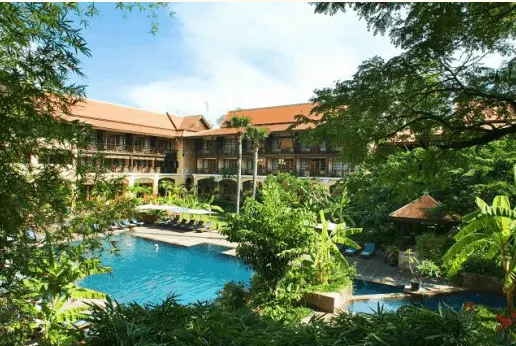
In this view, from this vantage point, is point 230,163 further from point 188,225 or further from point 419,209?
point 419,209

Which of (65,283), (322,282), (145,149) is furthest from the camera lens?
(145,149)

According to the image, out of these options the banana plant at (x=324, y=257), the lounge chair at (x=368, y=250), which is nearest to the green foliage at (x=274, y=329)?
the banana plant at (x=324, y=257)

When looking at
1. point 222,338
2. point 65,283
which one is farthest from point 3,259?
point 65,283

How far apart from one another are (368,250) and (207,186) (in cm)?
2359

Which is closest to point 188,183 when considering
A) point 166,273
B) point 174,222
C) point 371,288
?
point 174,222

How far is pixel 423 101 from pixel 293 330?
3.71 meters

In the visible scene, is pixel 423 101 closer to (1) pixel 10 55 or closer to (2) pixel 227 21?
(2) pixel 227 21

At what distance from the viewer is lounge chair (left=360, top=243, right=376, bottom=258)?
50.4 feet

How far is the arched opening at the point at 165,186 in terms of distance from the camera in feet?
105

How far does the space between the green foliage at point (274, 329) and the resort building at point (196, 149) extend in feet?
82.7

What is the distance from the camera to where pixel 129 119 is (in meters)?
32.9

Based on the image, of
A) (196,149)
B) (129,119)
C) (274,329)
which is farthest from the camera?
(196,149)

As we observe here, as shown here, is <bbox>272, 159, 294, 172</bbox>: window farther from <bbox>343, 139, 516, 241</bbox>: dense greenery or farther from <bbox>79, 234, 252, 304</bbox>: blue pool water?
<bbox>79, 234, 252, 304</bbox>: blue pool water

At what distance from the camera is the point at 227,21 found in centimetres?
480
